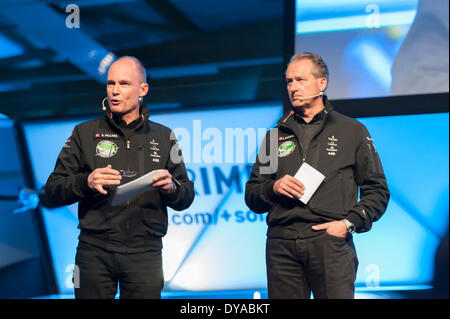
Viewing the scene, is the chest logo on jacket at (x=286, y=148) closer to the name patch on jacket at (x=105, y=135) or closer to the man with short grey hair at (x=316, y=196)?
the man with short grey hair at (x=316, y=196)

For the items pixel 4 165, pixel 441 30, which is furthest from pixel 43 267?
pixel 441 30

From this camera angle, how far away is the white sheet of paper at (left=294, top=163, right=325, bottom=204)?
2.27 meters

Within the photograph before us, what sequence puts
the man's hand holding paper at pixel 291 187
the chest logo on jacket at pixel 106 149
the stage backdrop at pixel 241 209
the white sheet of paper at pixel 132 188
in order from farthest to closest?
1. the stage backdrop at pixel 241 209
2. the chest logo on jacket at pixel 106 149
3. the man's hand holding paper at pixel 291 187
4. the white sheet of paper at pixel 132 188

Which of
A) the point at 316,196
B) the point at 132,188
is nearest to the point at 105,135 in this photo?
the point at 132,188

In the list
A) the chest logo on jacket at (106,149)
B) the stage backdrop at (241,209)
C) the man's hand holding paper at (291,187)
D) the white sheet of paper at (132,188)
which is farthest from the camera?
the stage backdrop at (241,209)

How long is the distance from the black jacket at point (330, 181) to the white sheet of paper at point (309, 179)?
0.05 metres

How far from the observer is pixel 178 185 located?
7.88ft

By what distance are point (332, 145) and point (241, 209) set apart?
6.05ft

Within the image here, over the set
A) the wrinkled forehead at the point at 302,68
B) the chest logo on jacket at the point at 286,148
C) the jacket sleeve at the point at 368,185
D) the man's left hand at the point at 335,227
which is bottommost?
the man's left hand at the point at 335,227

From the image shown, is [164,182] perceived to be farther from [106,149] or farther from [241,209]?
[241,209]

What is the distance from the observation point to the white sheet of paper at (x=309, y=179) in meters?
2.27

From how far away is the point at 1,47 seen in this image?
5.79 m

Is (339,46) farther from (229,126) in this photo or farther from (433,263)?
(433,263)

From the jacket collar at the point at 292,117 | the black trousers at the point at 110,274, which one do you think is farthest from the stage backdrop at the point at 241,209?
the black trousers at the point at 110,274
